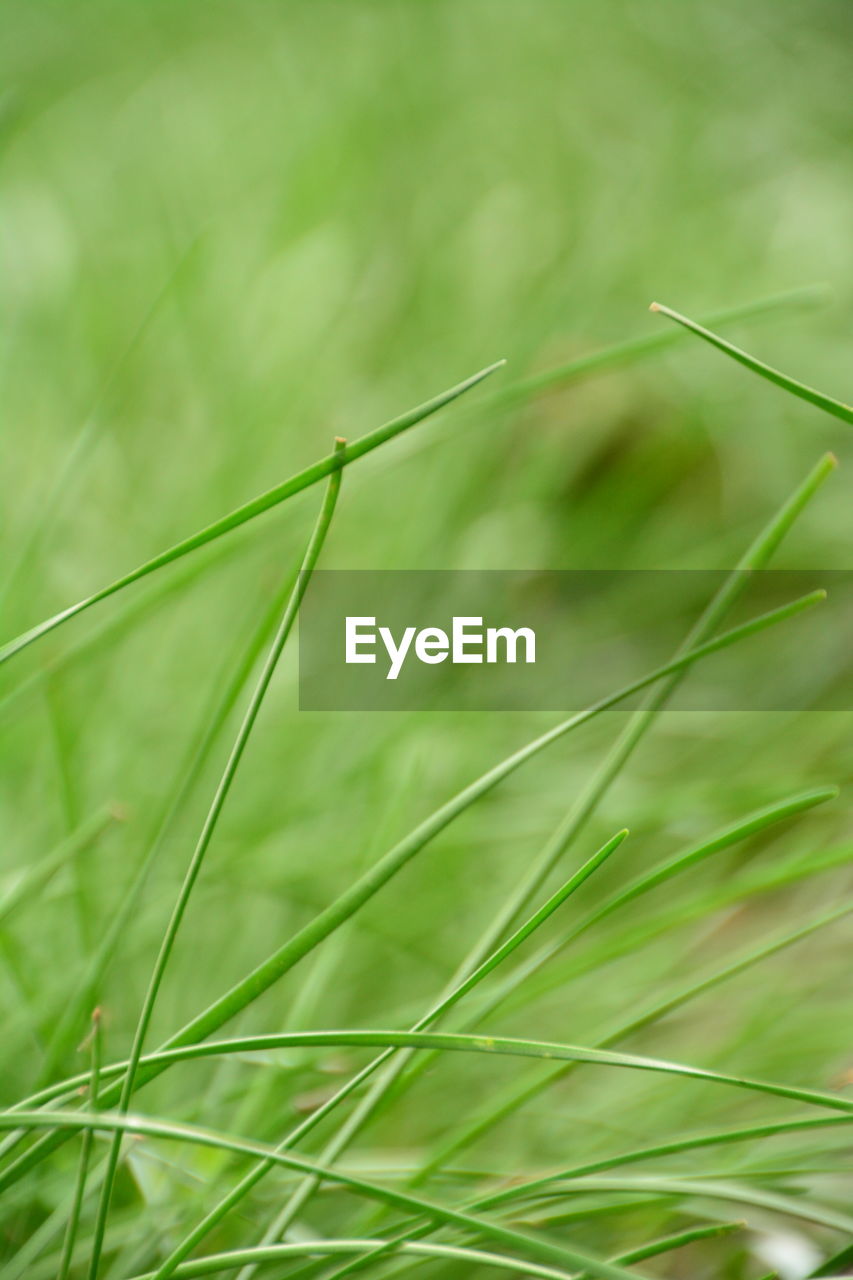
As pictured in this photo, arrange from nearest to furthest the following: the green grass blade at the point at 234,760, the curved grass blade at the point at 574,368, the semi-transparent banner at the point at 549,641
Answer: the green grass blade at the point at 234,760 → the curved grass blade at the point at 574,368 → the semi-transparent banner at the point at 549,641

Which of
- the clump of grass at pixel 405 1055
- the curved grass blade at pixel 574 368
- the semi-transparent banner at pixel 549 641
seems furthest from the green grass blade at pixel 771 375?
the semi-transparent banner at pixel 549 641

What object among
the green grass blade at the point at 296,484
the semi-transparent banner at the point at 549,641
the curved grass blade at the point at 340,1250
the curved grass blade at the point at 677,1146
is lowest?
the curved grass blade at the point at 340,1250

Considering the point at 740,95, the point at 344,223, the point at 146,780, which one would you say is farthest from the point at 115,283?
the point at 740,95

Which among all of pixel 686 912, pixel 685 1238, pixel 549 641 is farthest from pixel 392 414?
pixel 685 1238

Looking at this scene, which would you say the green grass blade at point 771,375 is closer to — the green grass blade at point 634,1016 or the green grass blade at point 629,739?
the green grass blade at point 629,739

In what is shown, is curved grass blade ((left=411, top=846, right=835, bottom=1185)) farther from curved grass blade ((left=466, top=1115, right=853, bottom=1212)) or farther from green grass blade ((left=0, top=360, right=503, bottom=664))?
green grass blade ((left=0, top=360, right=503, bottom=664))

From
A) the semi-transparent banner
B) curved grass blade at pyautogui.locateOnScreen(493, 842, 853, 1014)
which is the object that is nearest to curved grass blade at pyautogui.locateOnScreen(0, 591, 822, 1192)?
curved grass blade at pyautogui.locateOnScreen(493, 842, 853, 1014)
